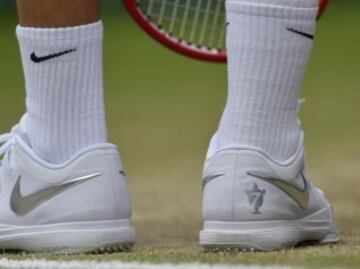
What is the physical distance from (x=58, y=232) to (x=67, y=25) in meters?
0.36

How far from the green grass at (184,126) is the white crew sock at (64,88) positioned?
0.69 ft

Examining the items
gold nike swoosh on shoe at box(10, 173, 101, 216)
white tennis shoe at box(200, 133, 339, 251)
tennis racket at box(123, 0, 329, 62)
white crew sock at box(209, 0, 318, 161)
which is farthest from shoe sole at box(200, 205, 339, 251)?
tennis racket at box(123, 0, 329, 62)

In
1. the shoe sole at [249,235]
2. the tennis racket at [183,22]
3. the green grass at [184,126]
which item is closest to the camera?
the shoe sole at [249,235]

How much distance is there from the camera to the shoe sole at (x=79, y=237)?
2273 mm

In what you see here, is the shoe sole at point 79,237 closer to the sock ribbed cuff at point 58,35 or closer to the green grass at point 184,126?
the green grass at point 184,126

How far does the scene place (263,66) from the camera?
2250 millimetres

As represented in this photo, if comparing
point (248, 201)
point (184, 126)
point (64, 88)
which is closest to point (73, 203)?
point (64, 88)

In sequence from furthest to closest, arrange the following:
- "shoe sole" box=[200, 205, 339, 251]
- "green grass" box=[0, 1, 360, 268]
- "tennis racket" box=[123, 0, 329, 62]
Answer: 1. "tennis racket" box=[123, 0, 329, 62]
2. "green grass" box=[0, 1, 360, 268]
3. "shoe sole" box=[200, 205, 339, 251]

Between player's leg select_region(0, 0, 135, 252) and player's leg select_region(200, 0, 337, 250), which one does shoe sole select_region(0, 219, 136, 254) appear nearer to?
player's leg select_region(0, 0, 135, 252)

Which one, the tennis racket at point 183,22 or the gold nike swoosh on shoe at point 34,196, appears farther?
the tennis racket at point 183,22

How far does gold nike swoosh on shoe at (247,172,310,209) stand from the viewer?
88.6 inches

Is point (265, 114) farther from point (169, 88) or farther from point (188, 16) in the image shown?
point (169, 88)

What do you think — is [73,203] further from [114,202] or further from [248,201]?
[248,201]

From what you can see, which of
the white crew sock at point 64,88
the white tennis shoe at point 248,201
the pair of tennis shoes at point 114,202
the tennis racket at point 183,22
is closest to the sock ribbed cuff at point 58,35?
the white crew sock at point 64,88
